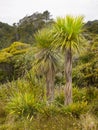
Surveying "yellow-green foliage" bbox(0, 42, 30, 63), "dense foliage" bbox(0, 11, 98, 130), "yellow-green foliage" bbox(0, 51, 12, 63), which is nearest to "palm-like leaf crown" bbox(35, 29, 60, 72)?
"dense foliage" bbox(0, 11, 98, 130)

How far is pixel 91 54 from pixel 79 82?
98.5 inches

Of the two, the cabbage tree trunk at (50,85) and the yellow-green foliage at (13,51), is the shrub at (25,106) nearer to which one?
the cabbage tree trunk at (50,85)

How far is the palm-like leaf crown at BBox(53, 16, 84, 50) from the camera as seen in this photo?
1333 centimetres

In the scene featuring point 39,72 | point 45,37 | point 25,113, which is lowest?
point 25,113

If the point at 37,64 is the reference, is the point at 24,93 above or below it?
below

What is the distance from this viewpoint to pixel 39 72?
47.0 ft

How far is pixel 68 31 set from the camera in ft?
43.9

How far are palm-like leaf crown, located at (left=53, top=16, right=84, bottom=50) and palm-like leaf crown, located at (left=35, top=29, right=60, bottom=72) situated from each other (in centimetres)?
59

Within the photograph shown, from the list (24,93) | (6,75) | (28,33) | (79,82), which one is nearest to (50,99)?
(24,93)

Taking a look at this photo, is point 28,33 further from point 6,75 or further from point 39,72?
point 39,72

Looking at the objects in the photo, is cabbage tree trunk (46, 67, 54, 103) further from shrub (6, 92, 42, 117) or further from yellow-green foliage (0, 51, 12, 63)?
yellow-green foliage (0, 51, 12, 63)

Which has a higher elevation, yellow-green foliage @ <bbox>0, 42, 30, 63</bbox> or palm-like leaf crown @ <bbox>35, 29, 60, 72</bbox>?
palm-like leaf crown @ <bbox>35, 29, 60, 72</bbox>

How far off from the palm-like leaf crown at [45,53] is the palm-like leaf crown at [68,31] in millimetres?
591

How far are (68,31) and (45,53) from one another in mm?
1301
